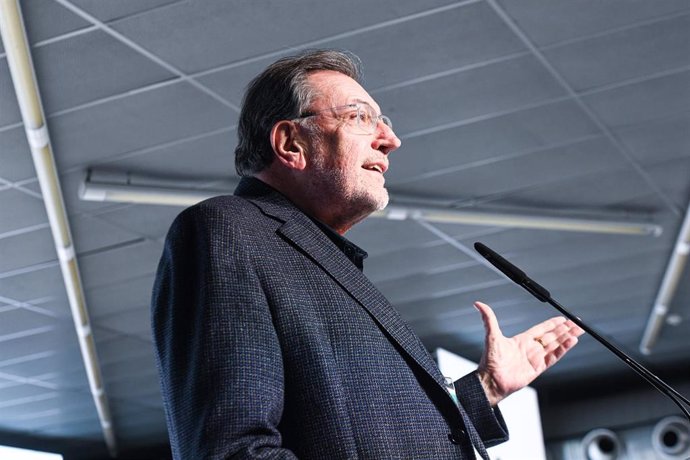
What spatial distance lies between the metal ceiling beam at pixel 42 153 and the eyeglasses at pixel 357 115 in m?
2.71

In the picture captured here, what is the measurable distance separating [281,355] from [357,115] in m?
0.68

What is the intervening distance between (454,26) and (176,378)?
12.4ft

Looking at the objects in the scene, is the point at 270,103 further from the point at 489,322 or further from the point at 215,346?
the point at 215,346

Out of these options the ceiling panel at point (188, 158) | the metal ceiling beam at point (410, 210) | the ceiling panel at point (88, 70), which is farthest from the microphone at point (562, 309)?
the metal ceiling beam at point (410, 210)

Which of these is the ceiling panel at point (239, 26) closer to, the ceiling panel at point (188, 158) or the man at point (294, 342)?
the ceiling panel at point (188, 158)

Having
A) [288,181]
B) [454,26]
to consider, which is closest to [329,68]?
[288,181]

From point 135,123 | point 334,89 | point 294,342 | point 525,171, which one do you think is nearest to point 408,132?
point 525,171

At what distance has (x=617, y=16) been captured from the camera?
5090mm

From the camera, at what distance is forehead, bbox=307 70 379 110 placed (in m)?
2.02

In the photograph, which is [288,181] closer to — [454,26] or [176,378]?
[176,378]

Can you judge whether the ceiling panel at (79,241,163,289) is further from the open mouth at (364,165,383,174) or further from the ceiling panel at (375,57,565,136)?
the open mouth at (364,165,383,174)

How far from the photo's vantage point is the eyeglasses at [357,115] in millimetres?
2002

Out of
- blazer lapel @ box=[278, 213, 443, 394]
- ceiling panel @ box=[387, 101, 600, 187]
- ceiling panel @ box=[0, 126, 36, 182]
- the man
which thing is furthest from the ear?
ceiling panel @ box=[387, 101, 600, 187]

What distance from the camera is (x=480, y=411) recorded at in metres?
1.91
